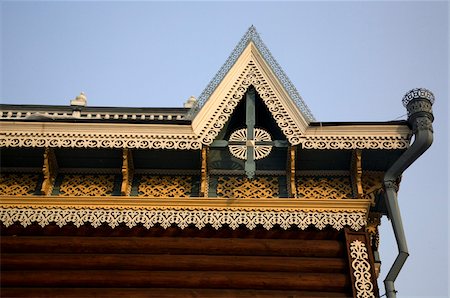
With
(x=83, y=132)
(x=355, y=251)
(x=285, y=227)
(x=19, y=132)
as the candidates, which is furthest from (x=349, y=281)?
(x=19, y=132)

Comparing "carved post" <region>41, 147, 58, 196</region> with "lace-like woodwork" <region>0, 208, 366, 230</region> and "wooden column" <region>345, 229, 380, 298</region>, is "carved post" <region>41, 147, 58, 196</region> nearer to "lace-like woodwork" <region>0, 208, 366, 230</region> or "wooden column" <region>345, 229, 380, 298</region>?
"lace-like woodwork" <region>0, 208, 366, 230</region>

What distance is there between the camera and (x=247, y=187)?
34.6ft

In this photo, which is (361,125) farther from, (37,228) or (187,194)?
(37,228)

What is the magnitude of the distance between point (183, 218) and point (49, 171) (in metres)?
2.44

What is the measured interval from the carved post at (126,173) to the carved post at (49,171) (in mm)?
1222

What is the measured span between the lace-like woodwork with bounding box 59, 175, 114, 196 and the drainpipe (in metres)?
4.60

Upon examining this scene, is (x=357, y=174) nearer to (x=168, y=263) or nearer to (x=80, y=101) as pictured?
(x=168, y=263)

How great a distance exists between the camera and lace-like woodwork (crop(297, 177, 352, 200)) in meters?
10.4

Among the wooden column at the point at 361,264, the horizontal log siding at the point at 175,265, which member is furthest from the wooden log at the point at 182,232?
the wooden column at the point at 361,264

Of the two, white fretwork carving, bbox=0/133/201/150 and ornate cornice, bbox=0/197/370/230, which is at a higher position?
white fretwork carving, bbox=0/133/201/150

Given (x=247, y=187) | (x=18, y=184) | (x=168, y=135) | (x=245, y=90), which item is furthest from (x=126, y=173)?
(x=245, y=90)

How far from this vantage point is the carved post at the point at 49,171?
10.4 m

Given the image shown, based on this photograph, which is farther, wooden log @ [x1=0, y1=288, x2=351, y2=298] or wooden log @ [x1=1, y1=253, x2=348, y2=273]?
wooden log @ [x1=1, y1=253, x2=348, y2=273]

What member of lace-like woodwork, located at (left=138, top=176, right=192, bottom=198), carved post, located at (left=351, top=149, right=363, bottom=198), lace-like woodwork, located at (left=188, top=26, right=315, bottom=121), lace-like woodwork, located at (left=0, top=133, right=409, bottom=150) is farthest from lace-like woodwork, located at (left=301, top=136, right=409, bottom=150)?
lace-like woodwork, located at (left=138, top=176, right=192, bottom=198)
